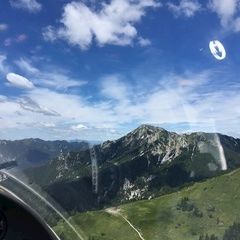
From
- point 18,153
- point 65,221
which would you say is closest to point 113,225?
point 18,153

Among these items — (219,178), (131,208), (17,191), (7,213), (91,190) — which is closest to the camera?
(7,213)

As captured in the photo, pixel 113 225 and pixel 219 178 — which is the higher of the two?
pixel 219 178

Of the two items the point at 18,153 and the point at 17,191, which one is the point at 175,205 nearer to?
the point at 18,153

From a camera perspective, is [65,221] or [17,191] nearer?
[17,191]

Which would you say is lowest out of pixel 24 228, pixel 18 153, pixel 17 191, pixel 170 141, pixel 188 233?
pixel 188 233

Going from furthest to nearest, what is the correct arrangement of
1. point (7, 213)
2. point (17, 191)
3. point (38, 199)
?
point (38, 199)
point (17, 191)
point (7, 213)

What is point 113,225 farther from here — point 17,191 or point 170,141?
point 170,141
